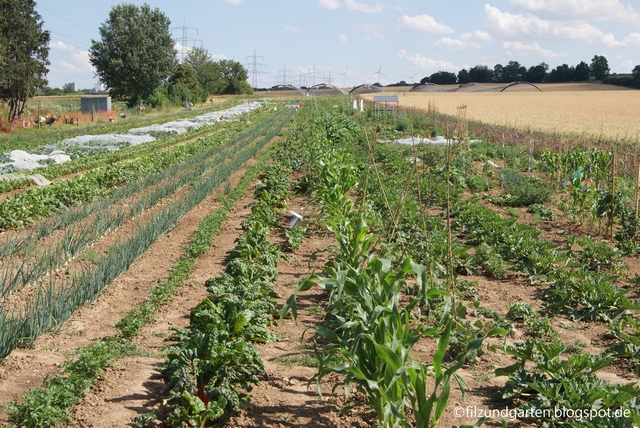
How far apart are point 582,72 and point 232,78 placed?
58176 mm

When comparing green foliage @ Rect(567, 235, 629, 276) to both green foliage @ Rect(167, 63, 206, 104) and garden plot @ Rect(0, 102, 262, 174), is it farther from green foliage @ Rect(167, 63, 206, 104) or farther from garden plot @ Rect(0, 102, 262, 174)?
green foliage @ Rect(167, 63, 206, 104)

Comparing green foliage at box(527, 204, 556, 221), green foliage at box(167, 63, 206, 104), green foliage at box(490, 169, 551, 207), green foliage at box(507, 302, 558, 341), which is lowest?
green foliage at box(507, 302, 558, 341)

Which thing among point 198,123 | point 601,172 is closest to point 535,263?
point 601,172

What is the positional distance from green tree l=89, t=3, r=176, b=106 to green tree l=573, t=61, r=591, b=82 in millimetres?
73445

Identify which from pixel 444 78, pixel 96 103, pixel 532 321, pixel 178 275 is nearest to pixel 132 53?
pixel 96 103

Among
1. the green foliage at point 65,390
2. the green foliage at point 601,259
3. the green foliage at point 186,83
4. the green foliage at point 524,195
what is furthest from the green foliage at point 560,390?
the green foliage at point 186,83

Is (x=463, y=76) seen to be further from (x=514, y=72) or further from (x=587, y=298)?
(x=587, y=298)

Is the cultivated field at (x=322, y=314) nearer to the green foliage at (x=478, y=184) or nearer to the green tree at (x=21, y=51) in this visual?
the green foliage at (x=478, y=184)

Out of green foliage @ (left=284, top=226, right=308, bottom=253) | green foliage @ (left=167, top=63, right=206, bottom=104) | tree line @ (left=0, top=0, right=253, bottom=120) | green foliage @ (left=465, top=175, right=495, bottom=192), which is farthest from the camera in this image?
green foliage @ (left=167, top=63, right=206, bottom=104)

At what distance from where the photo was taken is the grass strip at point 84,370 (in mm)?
3617

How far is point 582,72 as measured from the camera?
95.7m

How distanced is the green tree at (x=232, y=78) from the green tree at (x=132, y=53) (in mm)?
36759

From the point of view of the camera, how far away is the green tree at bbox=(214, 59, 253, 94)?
8969 cm

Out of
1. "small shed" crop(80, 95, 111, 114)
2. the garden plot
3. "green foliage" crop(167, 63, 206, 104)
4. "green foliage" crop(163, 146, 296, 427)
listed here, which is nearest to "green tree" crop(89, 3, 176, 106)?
"green foliage" crop(167, 63, 206, 104)
